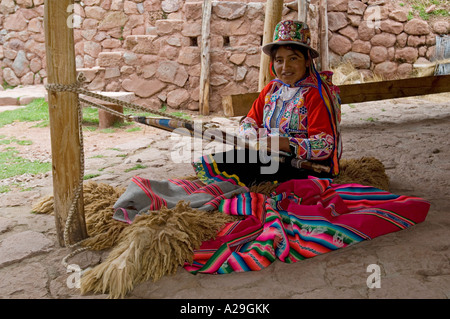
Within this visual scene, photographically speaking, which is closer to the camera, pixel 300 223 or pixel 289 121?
pixel 300 223

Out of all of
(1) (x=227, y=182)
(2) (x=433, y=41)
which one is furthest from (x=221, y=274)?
(2) (x=433, y=41)

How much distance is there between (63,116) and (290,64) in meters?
1.28

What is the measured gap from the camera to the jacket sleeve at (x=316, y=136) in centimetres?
214

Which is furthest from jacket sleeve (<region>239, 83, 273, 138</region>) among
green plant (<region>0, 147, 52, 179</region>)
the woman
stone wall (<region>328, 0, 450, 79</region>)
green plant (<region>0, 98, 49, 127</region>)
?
stone wall (<region>328, 0, 450, 79</region>)

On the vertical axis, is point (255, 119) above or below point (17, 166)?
above

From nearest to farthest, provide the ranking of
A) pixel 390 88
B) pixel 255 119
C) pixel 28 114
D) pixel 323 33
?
pixel 255 119 → pixel 390 88 → pixel 28 114 → pixel 323 33

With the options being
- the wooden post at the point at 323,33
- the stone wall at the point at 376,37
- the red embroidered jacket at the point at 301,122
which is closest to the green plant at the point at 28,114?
the red embroidered jacket at the point at 301,122

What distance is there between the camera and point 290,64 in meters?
2.28

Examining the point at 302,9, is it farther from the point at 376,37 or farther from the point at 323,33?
the point at 376,37

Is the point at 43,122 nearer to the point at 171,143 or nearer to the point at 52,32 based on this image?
the point at 171,143

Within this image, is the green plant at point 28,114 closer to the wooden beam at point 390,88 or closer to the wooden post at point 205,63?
the wooden post at point 205,63

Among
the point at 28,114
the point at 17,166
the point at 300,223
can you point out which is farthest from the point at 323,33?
the point at 300,223

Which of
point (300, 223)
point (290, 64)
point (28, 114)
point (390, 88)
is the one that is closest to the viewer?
point (300, 223)

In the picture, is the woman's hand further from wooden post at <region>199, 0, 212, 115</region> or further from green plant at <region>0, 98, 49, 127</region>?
green plant at <region>0, 98, 49, 127</region>
